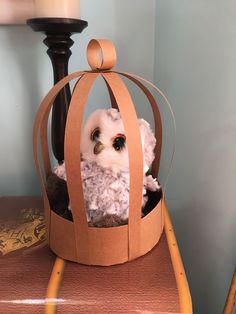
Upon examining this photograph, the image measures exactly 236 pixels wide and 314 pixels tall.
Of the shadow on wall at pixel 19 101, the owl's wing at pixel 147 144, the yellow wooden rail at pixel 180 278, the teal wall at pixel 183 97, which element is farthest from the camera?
the shadow on wall at pixel 19 101

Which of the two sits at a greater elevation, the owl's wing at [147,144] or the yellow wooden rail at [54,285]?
the owl's wing at [147,144]

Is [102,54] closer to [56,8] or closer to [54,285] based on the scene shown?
[56,8]

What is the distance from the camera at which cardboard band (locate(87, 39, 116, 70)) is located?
1.61 ft

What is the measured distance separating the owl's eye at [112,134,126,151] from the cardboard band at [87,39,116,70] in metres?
0.10

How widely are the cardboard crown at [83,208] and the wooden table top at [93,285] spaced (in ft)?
0.06

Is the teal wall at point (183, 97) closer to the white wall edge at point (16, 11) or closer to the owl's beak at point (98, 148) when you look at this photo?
the white wall edge at point (16, 11)

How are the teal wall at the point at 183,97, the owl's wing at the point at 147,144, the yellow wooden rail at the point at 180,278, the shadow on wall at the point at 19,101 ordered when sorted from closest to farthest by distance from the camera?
the yellow wooden rail at the point at 180,278
the owl's wing at the point at 147,144
the teal wall at the point at 183,97
the shadow on wall at the point at 19,101

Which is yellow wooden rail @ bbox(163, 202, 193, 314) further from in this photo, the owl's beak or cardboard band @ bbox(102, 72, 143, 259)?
the owl's beak

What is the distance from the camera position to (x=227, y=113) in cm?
63

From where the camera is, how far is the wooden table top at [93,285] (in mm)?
446

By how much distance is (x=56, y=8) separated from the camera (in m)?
0.63

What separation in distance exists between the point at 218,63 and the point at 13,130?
0.50 m

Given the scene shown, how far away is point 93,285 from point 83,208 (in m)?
0.11

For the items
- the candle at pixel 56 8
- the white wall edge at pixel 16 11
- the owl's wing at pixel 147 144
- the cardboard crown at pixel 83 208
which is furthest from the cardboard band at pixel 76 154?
the white wall edge at pixel 16 11
